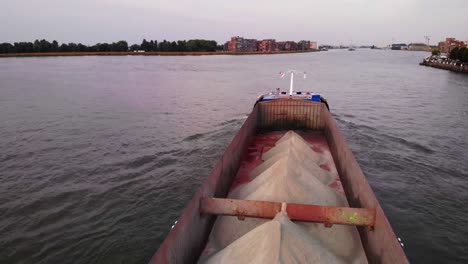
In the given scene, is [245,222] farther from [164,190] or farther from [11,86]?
[11,86]

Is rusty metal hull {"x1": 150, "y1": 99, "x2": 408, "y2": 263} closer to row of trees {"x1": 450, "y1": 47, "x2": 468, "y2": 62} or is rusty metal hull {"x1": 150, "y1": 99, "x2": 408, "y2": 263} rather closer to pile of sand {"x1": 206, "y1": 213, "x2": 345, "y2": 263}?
pile of sand {"x1": 206, "y1": 213, "x2": 345, "y2": 263}

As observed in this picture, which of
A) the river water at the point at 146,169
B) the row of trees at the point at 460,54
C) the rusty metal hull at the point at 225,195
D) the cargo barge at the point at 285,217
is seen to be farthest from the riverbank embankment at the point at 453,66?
the cargo barge at the point at 285,217

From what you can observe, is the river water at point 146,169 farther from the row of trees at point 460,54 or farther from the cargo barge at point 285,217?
the row of trees at point 460,54

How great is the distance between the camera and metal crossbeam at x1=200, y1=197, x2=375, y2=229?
6.32m

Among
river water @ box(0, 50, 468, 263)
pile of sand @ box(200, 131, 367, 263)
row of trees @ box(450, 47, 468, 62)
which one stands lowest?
river water @ box(0, 50, 468, 263)

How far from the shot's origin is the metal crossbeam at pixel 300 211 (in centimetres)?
632

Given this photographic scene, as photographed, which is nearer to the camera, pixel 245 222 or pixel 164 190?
pixel 245 222

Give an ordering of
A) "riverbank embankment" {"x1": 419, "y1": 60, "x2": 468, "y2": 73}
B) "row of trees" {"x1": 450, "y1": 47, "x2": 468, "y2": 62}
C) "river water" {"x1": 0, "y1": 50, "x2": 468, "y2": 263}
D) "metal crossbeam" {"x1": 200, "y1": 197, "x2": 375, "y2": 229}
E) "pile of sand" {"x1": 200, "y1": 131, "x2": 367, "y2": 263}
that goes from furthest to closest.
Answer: "row of trees" {"x1": 450, "y1": 47, "x2": 468, "y2": 62}, "riverbank embankment" {"x1": 419, "y1": 60, "x2": 468, "y2": 73}, "river water" {"x1": 0, "y1": 50, "x2": 468, "y2": 263}, "metal crossbeam" {"x1": 200, "y1": 197, "x2": 375, "y2": 229}, "pile of sand" {"x1": 200, "y1": 131, "x2": 367, "y2": 263}

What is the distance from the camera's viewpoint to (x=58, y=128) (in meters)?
20.5

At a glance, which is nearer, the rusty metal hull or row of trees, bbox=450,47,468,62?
the rusty metal hull

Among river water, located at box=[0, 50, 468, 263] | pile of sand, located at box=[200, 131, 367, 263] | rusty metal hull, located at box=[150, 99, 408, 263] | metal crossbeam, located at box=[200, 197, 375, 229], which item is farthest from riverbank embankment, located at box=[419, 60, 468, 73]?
metal crossbeam, located at box=[200, 197, 375, 229]

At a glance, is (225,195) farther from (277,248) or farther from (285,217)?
(277,248)

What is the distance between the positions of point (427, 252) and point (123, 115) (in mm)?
21007

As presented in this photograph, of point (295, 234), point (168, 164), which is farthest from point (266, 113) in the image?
point (295, 234)
